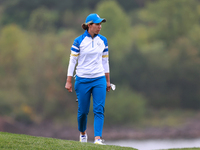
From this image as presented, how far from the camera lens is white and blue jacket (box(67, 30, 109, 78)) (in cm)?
682

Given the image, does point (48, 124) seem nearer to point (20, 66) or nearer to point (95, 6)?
point (20, 66)

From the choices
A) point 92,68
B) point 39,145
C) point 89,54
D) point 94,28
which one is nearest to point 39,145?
point 39,145

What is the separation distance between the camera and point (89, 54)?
6.82 metres

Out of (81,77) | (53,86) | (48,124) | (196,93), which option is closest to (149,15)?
(196,93)

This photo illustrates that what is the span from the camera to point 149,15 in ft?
172

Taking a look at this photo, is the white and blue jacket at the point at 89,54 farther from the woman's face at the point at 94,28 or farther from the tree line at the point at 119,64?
the tree line at the point at 119,64

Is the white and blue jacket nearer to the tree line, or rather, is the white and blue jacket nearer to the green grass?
the green grass

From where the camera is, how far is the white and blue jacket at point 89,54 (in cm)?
682

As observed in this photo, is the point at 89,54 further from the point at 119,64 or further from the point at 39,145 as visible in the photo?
the point at 119,64

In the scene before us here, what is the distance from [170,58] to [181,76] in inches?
101

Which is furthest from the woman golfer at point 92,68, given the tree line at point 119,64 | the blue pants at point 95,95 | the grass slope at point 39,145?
the tree line at point 119,64

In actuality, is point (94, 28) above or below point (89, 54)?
above

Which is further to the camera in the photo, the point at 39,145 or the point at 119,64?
the point at 119,64

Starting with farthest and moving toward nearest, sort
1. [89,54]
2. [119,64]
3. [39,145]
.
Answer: [119,64] → [89,54] → [39,145]
